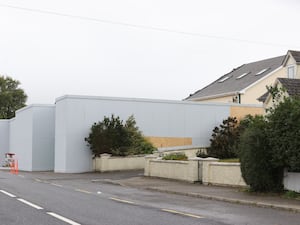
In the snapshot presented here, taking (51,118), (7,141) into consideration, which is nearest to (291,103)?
(51,118)

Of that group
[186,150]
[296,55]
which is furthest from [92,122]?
[296,55]

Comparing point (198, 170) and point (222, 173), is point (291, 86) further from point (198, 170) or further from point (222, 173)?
point (222, 173)

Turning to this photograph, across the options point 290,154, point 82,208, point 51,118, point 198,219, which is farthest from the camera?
point 51,118

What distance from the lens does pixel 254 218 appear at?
1244 centimetres

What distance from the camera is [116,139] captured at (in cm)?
3669

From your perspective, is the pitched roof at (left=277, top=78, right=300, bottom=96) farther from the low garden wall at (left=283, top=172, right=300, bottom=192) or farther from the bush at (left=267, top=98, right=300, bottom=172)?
the low garden wall at (left=283, top=172, right=300, bottom=192)

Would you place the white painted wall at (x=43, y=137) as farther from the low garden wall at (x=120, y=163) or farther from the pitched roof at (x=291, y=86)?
the pitched roof at (x=291, y=86)

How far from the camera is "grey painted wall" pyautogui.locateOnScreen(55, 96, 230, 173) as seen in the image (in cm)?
3847

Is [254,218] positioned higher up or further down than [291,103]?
further down

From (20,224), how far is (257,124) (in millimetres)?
10330

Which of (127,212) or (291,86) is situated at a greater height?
(291,86)

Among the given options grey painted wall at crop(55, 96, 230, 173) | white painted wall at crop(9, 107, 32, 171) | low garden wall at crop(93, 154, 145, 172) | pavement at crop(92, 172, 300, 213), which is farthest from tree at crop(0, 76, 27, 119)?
pavement at crop(92, 172, 300, 213)

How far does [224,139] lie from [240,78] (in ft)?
50.3

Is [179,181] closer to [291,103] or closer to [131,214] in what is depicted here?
[291,103]
